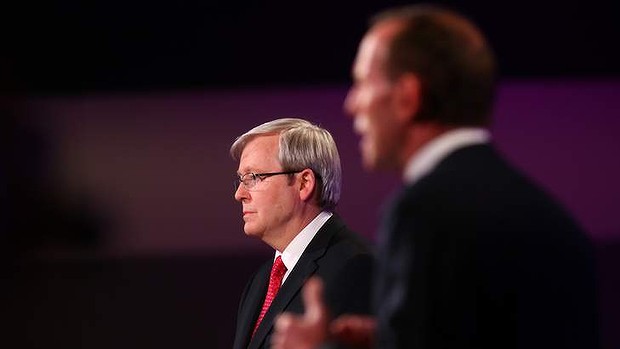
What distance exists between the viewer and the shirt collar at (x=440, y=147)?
5.29ft

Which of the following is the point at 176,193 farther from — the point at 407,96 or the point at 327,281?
the point at 407,96

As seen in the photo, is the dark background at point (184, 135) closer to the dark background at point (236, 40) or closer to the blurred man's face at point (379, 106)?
the dark background at point (236, 40)

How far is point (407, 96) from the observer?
1.62m

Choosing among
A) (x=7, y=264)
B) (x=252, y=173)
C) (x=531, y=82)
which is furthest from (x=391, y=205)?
(x=7, y=264)

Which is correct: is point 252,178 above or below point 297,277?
above

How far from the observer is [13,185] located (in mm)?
4387

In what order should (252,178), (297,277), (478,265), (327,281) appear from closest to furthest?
(478,265) → (327,281) → (297,277) → (252,178)

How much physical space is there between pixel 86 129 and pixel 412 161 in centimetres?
295

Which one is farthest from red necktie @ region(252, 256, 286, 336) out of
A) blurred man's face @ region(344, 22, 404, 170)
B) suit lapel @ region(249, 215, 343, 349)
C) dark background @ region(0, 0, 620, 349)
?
blurred man's face @ region(344, 22, 404, 170)

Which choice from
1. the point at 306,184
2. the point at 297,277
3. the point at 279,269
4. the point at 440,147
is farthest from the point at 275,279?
the point at 440,147

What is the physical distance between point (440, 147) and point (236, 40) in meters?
2.30

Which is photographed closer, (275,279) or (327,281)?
(327,281)

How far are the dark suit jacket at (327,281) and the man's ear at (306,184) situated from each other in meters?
0.10

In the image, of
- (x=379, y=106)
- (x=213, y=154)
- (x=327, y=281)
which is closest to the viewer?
(x=379, y=106)
